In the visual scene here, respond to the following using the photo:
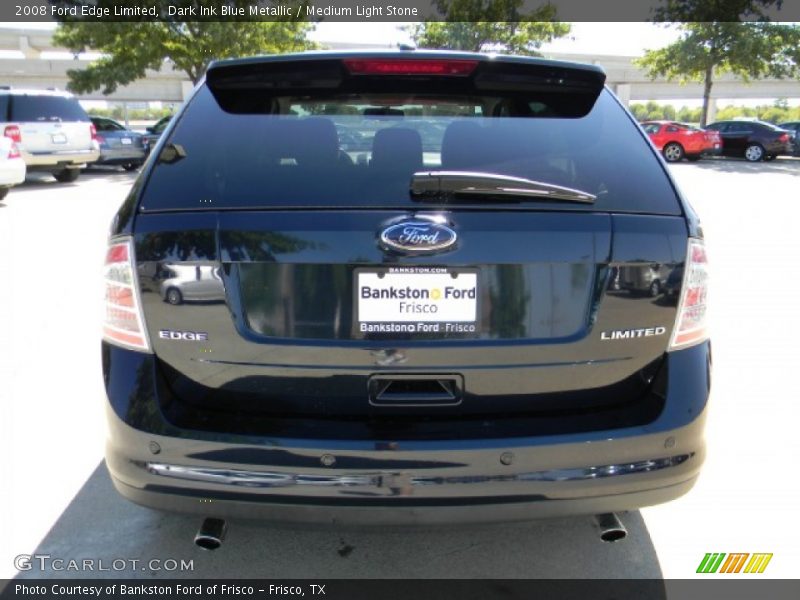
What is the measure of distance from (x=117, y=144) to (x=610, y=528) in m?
20.9

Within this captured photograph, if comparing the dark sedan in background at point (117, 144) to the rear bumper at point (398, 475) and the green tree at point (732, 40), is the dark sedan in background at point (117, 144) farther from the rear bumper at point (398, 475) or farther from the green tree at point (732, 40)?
the green tree at point (732, 40)

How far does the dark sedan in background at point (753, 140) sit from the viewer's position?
26.4 meters

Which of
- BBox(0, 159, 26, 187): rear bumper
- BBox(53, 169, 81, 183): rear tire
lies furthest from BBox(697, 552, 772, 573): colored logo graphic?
BBox(53, 169, 81, 183): rear tire

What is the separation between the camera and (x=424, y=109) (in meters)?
2.57

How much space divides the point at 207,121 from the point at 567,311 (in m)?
1.36

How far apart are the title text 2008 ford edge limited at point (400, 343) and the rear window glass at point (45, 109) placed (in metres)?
16.3

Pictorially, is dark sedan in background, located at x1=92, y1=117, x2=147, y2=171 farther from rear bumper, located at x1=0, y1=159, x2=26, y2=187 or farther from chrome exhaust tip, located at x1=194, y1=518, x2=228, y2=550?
chrome exhaust tip, located at x1=194, y1=518, x2=228, y2=550

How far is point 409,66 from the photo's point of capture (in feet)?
7.84

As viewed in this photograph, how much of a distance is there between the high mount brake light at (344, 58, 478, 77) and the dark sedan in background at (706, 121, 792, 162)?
91.6ft

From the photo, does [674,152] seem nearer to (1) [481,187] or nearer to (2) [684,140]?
(2) [684,140]

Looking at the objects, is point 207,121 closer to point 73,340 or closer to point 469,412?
point 469,412

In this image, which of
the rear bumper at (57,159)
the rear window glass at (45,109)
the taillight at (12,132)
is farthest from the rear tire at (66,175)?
the taillight at (12,132)

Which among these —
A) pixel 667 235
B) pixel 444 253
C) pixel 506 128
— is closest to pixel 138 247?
pixel 444 253

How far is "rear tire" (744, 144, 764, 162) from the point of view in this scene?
1054 inches
